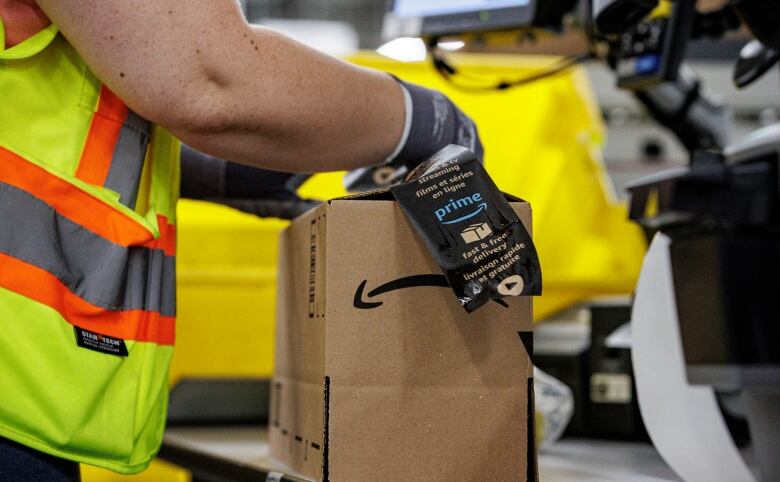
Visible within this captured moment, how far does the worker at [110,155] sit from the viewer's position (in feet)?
2.94

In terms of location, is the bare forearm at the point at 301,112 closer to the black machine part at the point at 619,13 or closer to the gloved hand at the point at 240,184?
the gloved hand at the point at 240,184

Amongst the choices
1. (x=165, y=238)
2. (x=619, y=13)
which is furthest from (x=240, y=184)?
(x=619, y=13)

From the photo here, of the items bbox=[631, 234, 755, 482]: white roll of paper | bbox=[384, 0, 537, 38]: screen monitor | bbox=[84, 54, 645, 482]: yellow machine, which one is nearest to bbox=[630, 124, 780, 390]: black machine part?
bbox=[631, 234, 755, 482]: white roll of paper

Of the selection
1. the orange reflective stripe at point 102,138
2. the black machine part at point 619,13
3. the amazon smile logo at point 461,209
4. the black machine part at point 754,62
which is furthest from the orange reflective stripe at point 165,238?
the black machine part at point 754,62

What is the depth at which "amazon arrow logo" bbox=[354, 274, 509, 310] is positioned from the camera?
0.94m

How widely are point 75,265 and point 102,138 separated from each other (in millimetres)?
147

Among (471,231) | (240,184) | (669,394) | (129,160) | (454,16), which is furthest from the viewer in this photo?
(454,16)

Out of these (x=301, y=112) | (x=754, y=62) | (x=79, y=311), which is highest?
(x=754, y=62)

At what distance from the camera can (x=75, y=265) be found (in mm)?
966

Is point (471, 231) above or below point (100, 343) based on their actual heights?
above

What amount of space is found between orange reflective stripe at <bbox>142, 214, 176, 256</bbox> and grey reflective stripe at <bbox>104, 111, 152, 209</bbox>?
51 millimetres

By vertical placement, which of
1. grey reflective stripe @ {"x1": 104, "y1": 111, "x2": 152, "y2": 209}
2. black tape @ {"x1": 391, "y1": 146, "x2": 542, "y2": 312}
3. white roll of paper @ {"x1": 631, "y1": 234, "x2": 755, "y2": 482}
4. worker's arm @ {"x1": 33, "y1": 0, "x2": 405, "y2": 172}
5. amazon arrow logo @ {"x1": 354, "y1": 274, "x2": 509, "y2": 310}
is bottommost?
white roll of paper @ {"x1": 631, "y1": 234, "x2": 755, "y2": 482}

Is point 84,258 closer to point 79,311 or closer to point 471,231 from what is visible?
point 79,311

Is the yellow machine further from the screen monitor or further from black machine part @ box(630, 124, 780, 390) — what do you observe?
black machine part @ box(630, 124, 780, 390)
